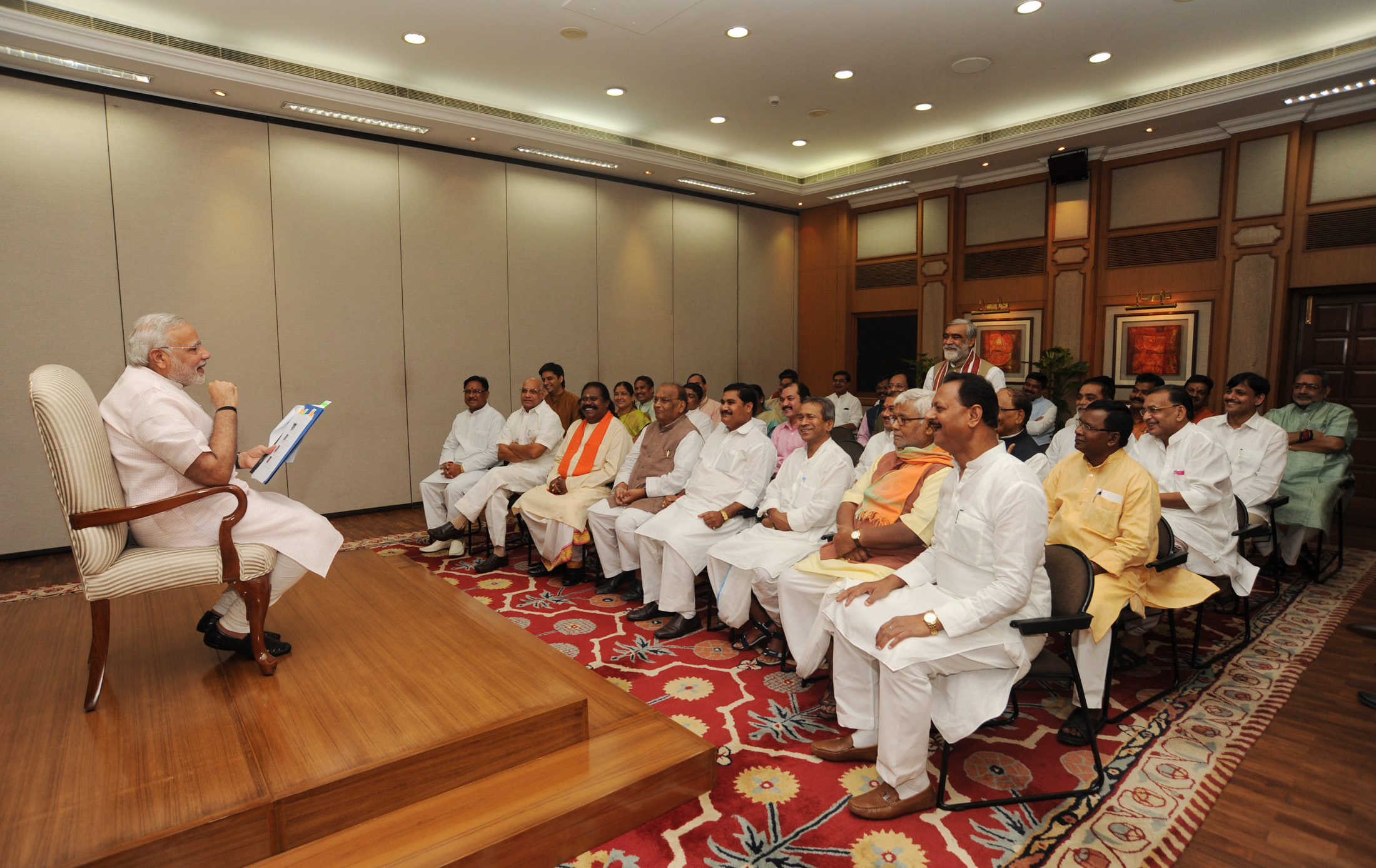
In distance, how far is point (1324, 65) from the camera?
5715mm

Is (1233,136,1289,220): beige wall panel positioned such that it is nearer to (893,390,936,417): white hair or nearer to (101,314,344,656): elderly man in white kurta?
(893,390,936,417): white hair

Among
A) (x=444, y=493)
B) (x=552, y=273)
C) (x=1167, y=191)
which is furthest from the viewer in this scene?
(x=552, y=273)

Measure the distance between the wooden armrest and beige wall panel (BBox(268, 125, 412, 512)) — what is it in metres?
4.67

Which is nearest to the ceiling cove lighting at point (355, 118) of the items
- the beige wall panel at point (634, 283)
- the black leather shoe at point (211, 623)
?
the beige wall panel at point (634, 283)

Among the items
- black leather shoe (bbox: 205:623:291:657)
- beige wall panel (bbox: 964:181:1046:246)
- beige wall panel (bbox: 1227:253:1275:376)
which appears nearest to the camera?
black leather shoe (bbox: 205:623:291:657)

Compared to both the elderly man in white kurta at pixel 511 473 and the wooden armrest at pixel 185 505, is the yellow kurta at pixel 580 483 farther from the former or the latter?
the wooden armrest at pixel 185 505

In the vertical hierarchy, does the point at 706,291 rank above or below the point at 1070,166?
below

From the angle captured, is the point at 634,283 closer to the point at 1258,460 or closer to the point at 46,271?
the point at 46,271

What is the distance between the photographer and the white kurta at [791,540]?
11.8 ft

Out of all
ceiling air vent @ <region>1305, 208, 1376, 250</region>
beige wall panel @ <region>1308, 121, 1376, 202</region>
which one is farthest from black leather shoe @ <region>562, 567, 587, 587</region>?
beige wall panel @ <region>1308, 121, 1376, 202</region>

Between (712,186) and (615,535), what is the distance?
19.5 feet

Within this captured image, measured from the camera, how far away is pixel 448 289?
24.9 ft

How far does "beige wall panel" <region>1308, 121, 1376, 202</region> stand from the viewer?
6266 millimetres

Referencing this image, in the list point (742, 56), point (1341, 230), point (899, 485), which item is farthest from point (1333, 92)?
point (899, 485)
